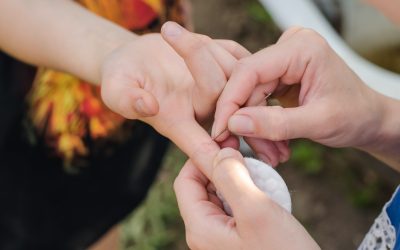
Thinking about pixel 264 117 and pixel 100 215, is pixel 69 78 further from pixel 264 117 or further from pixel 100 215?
pixel 264 117

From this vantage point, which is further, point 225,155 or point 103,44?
point 103,44

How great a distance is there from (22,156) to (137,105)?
37 centimetres

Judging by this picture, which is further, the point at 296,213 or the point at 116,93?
the point at 296,213

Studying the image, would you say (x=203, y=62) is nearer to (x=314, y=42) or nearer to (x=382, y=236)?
(x=314, y=42)

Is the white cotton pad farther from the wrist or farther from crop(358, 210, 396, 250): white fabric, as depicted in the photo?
the wrist

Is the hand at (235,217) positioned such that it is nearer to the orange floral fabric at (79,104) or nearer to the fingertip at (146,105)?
the fingertip at (146,105)

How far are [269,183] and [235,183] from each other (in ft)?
0.26

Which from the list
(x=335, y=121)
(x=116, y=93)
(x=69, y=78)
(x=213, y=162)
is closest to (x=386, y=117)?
(x=335, y=121)

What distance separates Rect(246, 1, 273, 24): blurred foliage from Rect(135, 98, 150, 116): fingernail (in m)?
1.19

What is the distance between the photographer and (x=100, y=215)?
50.6 inches

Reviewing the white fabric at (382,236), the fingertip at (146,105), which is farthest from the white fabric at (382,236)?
the fingertip at (146,105)

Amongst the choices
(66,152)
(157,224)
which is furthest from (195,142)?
(157,224)

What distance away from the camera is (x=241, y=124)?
0.82m

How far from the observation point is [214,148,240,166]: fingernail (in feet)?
2.57
